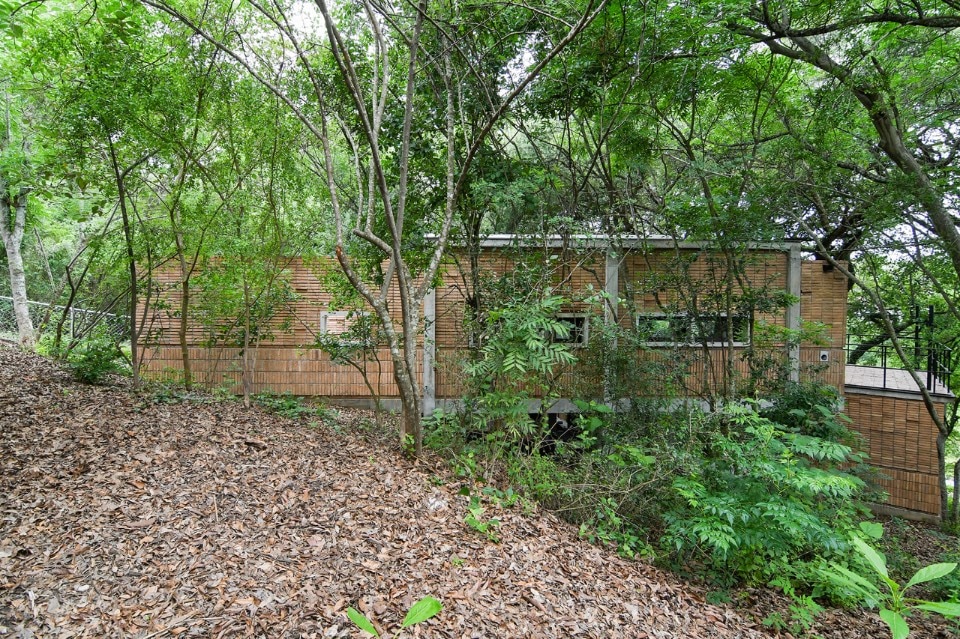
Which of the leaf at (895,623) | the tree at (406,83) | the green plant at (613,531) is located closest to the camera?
the leaf at (895,623)

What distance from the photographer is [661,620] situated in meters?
3.11

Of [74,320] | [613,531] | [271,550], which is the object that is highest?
[74,320]

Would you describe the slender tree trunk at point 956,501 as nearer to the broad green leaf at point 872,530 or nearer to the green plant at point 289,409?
the broad green leaf at point 872,530

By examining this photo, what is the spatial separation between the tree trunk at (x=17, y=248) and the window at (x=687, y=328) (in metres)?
9.33

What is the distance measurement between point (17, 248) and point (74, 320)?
7.62ft

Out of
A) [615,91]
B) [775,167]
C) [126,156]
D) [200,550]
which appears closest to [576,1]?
[615,91]

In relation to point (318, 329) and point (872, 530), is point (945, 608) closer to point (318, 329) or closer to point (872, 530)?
point (872, 530)

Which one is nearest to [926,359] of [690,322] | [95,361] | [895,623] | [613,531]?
[690,322]

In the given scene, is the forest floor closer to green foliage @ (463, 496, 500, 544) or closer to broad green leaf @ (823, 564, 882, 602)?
green foliage @ (463, 496, 500, 544)

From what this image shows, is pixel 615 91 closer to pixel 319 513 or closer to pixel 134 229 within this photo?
pixel 319 513

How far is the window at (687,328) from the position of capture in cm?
638

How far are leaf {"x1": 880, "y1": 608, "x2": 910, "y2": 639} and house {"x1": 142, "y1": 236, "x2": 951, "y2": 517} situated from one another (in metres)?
4.42

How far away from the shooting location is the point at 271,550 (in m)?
2.72

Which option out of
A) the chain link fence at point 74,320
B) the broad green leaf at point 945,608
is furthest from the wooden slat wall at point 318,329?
the broad green leaf at point 945,608
